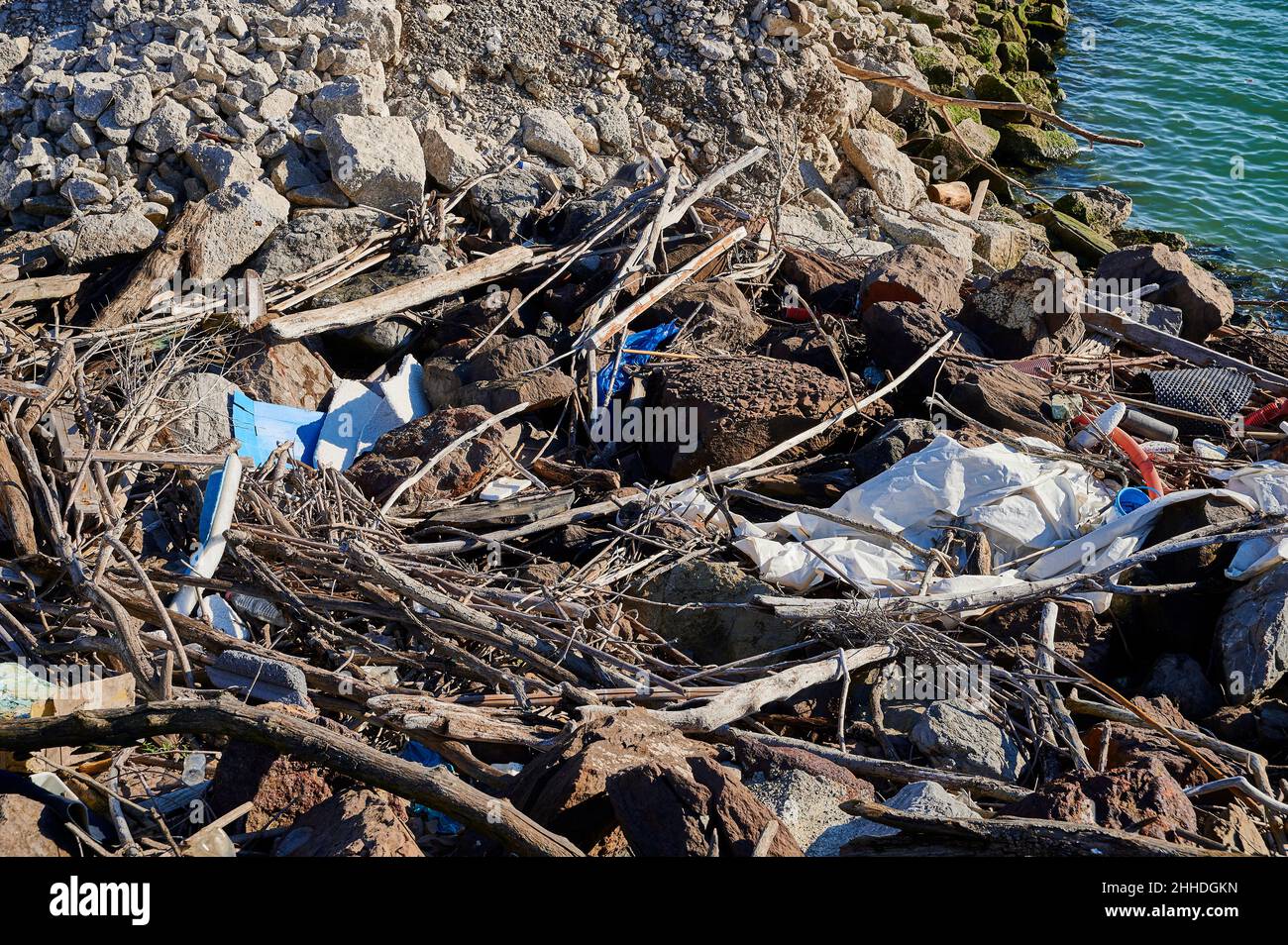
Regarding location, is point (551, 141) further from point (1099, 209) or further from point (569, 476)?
point (1099, 209)

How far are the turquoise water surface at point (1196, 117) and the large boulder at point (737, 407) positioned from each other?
297 inches

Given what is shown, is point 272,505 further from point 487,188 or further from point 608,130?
point 608,130

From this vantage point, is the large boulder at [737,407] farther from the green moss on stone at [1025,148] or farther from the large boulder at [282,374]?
the green moss on stone at [1025,148]

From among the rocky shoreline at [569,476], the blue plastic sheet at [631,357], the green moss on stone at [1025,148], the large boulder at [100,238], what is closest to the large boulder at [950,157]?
the green moss on stone at [1025,148]

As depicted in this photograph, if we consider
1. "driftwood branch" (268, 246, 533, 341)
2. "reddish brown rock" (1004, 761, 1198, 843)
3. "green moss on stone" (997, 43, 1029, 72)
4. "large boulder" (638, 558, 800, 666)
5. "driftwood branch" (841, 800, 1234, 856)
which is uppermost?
"green moss on stone" (997, 43, 1029, 72)

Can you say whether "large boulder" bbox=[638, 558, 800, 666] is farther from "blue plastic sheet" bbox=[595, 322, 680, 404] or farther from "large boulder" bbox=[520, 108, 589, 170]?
"large boulder" bbox=[520, 108, 589, 170]

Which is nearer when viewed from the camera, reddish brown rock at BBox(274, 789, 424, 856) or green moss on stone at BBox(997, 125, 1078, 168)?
reddish brown rock at BBox(274, 789, 424, 856)

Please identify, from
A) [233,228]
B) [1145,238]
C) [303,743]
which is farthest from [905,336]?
[1145,238]

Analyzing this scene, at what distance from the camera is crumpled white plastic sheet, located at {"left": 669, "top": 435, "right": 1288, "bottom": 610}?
4.52 meters

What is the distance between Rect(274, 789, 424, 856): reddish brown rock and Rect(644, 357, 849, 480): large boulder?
2.82 m

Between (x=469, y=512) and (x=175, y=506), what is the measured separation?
1.30 meters

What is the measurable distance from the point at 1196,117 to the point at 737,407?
13564mm

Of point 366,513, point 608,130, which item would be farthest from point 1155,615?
point 608,130

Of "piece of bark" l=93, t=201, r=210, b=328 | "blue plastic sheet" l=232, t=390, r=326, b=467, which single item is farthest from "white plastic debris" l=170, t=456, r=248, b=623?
"piece of bark" l=93, t=201, r=210, b=328
